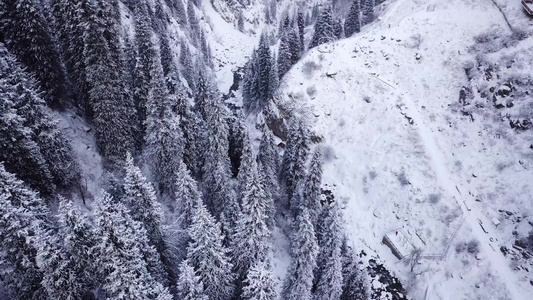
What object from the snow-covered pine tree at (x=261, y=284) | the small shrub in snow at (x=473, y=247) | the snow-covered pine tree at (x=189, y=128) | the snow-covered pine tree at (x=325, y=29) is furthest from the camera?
the snow-covered pine tree at (x=325, y=29)

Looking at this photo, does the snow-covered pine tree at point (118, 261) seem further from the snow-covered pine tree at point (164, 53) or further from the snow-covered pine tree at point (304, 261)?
the snow-covered pine tree at point (164, 53)

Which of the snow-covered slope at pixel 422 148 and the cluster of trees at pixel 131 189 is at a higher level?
the cluster of trees at pixel 131 189

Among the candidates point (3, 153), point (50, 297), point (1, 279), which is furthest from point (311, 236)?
point (3, 153)

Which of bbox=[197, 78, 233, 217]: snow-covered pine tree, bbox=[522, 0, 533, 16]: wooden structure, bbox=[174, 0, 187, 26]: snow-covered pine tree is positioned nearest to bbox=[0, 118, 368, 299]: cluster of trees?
bbox=[197, 78, 233, 217]: snow-covered pine tree

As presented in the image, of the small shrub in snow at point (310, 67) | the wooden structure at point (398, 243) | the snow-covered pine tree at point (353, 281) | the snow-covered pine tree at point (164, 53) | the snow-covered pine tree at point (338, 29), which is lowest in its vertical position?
the wooden structure at point (398, 243)

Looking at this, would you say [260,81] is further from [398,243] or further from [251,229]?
[251,229]

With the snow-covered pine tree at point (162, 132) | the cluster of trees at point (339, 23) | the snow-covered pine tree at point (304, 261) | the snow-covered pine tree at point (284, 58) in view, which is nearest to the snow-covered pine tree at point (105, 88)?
the snow-covered pine tree at point (162, 132)

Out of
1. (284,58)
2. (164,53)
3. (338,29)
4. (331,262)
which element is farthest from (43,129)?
(338,29)

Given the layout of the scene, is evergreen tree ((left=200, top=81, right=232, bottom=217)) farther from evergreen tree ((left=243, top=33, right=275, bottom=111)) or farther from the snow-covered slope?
evergreen tree ((left=243, top=33, right=275, bottom=111))
